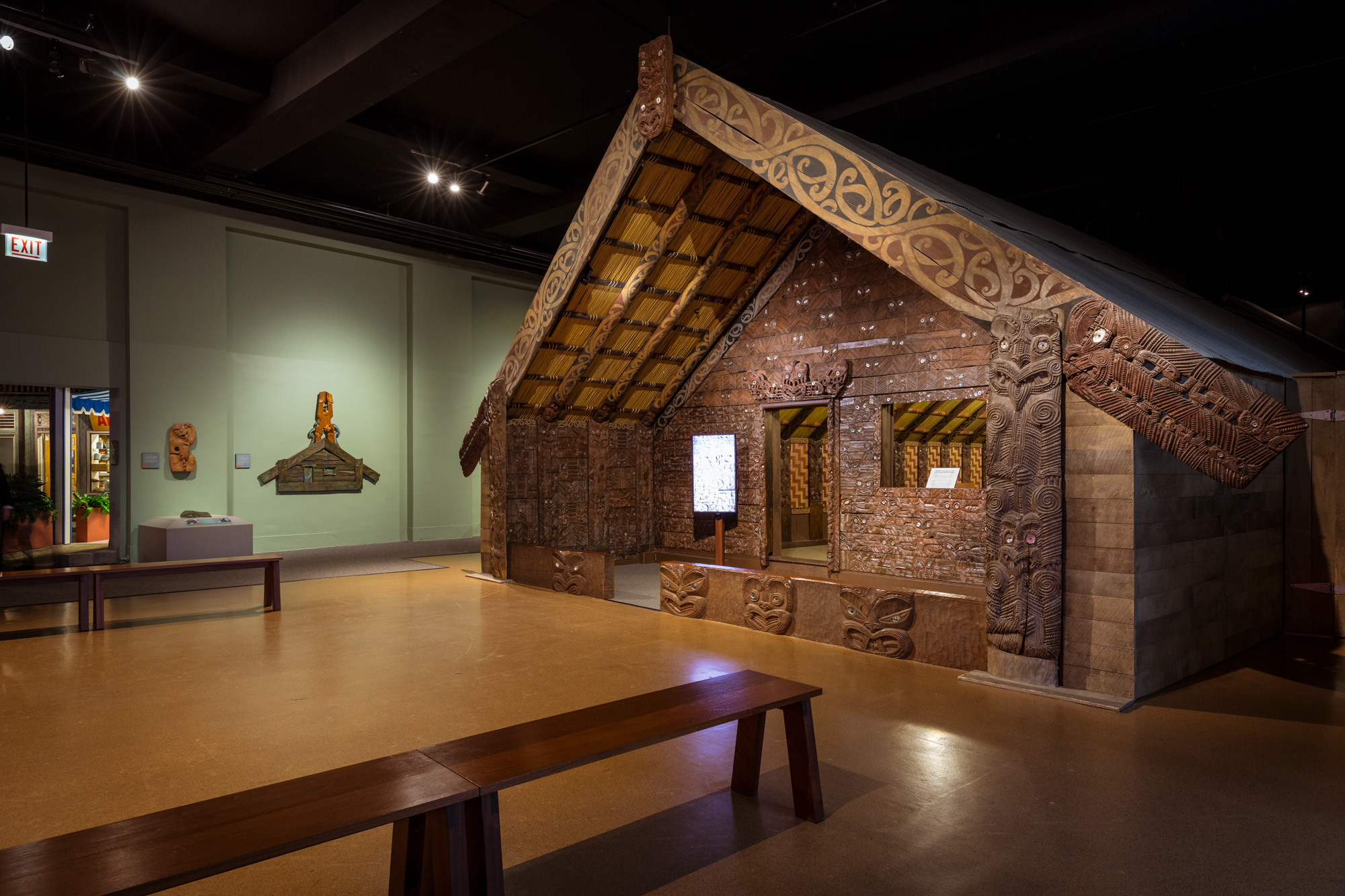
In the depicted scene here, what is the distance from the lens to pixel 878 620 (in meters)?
5.55

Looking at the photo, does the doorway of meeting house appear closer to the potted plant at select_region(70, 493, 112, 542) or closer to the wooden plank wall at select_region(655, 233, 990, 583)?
the potted plant at select_region(70, 493, 112, 542)

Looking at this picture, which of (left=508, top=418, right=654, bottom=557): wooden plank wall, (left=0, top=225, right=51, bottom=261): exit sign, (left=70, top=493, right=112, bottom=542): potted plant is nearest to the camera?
(left=0, top=225, right=51, bottom=261): exit sign

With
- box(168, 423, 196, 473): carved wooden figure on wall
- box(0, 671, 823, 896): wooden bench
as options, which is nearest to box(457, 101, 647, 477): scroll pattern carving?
box(168, 423, 196, 473): carved wooden figure on wall

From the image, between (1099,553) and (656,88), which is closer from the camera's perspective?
(1099,553)

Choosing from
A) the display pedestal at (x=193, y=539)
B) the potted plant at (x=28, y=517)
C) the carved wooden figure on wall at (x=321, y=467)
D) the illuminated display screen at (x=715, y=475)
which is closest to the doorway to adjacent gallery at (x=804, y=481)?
the illuminated display screen at (x=715, y=475)

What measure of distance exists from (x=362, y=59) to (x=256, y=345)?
6.29 metres

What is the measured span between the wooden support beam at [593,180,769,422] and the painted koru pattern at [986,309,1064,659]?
4149 mm

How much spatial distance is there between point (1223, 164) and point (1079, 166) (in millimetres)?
1494

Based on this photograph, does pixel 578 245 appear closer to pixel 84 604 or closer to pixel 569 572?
pixel 569 572

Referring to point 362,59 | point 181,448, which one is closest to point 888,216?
point 362,59

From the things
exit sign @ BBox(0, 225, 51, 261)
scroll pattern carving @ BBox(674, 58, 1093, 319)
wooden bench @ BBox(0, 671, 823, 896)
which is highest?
exit sign @ BBox(0, 225, 51, 261)

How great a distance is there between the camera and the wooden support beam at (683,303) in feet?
27.4

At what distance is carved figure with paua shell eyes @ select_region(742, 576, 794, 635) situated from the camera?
Result: 618cm

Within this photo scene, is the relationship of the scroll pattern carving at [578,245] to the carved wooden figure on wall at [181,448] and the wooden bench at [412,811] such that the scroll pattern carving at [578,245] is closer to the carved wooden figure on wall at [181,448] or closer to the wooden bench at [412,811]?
the carved wooden figure on wall at [181,448]
